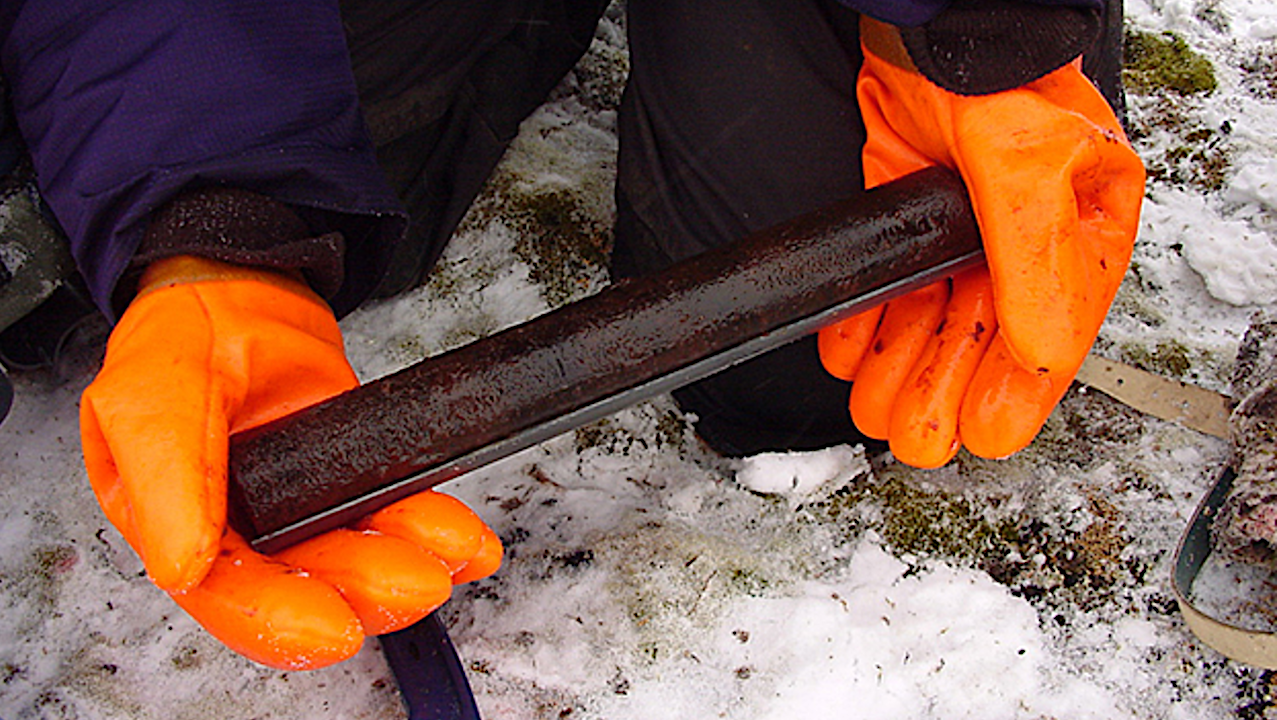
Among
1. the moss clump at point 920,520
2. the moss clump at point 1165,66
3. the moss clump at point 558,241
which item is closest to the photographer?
the moss clump at point 920,520

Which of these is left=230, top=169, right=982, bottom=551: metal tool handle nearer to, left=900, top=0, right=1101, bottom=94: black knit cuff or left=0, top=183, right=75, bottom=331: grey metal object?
left=900, top=0, right=1101, bottom=94: black knit cuff

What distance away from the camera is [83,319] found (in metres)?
1.57

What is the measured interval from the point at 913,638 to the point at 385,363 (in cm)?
97

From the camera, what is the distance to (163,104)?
109 centimetres

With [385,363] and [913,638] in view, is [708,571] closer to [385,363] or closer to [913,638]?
[913,638]

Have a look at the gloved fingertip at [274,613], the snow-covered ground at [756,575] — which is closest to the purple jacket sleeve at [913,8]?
the snow-covered ground at [756,575]

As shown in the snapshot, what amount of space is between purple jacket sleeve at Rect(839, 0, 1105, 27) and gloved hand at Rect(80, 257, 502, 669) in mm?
775

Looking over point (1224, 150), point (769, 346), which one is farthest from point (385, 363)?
point (1224, 150)

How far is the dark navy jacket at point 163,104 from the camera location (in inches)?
42.8

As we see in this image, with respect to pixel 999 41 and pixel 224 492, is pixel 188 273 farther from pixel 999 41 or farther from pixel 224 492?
pixel 999 41

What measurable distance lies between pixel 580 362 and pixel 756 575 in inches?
19.0

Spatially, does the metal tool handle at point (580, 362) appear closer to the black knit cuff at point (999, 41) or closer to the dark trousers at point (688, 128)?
the black knit cuff at point (999, 41)

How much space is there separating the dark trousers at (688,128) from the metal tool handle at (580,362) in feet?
1.06

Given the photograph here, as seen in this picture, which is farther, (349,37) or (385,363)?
(385,363)
